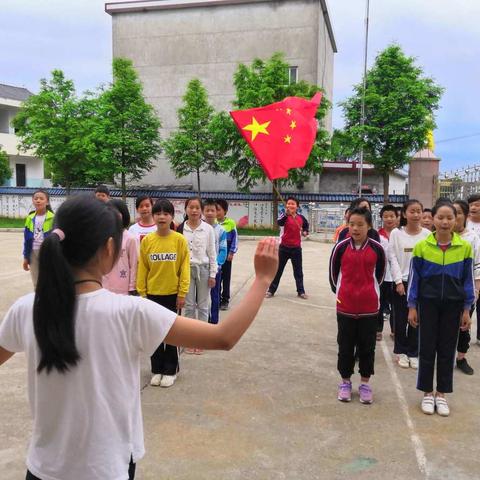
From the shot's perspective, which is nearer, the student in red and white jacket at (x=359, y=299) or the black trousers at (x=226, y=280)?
the student in red and white jacket at (x=359, y=299)

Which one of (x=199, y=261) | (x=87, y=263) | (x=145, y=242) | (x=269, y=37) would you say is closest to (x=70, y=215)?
(x=87, y=263)

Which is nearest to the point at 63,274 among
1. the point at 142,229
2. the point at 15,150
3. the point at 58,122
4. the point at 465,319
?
the point at 465,319

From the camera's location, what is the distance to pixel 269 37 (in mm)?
24359

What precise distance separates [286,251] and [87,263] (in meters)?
6.69

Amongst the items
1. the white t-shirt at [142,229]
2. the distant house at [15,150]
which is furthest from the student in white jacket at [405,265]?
the distant house at [15,150]

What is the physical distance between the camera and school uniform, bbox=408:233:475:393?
366 cm

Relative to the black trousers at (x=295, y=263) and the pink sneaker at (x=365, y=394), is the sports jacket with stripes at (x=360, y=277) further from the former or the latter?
the black trousers at (x=295, y=263)

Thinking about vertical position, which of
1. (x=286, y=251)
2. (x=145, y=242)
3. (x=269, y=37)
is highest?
(x=269, y=37)

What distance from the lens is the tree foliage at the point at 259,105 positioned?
1875cm

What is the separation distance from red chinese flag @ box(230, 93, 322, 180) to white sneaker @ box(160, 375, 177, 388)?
74.9 inches

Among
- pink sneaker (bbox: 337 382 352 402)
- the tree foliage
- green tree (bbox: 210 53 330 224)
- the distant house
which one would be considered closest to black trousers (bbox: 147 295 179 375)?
pink sneaker (bbox: 337 382 352 402)

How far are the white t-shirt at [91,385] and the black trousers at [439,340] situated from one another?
285 centimetres

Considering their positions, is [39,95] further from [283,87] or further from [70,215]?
[70,215]

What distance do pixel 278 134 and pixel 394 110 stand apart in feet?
49.9
